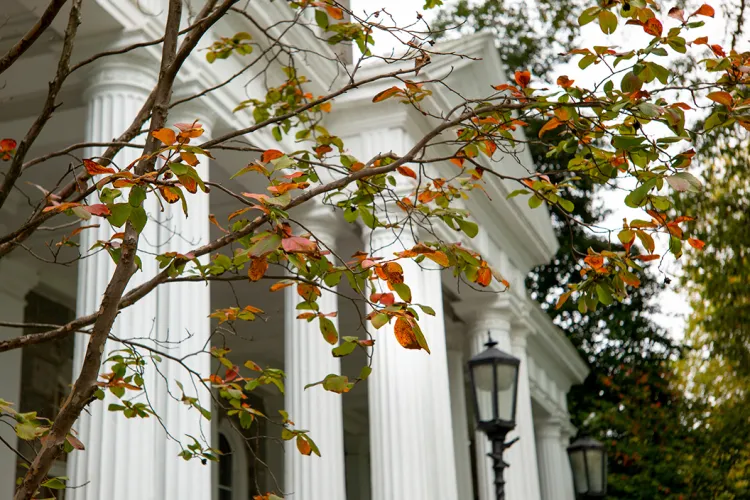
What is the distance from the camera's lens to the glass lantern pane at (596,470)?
43.1 ft

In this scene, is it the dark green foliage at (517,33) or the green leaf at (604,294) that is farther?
the dark green foliage at (517,33)

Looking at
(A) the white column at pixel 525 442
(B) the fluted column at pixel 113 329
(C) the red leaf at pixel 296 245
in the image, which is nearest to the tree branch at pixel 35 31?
(C) the red leaf at pixel 296 245

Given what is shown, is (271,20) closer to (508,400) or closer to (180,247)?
(180,247)

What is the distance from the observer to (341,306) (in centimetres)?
1748

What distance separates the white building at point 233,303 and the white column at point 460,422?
0.04 m

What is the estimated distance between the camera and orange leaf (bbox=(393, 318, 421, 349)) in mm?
3656

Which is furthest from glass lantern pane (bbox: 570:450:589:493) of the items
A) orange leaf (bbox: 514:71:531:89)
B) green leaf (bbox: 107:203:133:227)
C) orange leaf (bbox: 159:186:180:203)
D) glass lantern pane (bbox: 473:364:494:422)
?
green leaf (bbox: 107:203:133:227)

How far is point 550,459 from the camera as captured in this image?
22.3 metres

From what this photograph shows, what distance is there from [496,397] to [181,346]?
9.54 feet

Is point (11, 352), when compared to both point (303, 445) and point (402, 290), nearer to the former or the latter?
point (303, 445)

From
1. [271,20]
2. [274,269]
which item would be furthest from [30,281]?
[271,20]

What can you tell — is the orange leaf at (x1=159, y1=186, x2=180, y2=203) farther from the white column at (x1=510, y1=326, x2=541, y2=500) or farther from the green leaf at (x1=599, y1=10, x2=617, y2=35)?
the white column at (x1=510, y1=326, x2=541, y2=500)

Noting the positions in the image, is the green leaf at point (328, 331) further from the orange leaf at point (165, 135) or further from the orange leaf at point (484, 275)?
the orange leaf at point (165, 135)

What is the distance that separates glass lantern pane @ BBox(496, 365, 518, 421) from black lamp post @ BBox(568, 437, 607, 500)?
409cm
